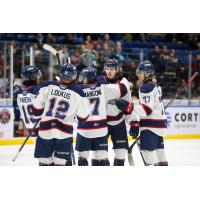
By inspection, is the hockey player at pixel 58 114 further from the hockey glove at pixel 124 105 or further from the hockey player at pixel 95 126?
the hockey glove at pixel 124 105

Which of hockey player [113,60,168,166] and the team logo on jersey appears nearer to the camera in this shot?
hockey player [113,60,168,166]

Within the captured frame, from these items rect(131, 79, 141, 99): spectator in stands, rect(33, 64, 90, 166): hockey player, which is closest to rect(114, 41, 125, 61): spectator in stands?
rect(131, 79, 141, 99): spectator in stands

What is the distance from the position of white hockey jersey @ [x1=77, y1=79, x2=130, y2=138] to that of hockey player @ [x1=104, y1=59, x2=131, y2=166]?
9 centimetres

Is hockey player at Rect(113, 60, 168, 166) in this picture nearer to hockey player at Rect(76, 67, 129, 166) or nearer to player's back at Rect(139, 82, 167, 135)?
player's back at Rect(139, 82, 167, 135)

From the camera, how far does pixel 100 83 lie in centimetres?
522

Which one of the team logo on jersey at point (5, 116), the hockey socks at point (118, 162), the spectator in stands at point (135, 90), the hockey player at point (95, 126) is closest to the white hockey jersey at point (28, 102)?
the hockey player at point (95, 126)

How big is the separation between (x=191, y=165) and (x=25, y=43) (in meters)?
2.77

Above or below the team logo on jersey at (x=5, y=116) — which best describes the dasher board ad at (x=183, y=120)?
below

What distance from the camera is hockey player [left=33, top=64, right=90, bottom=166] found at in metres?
4.82

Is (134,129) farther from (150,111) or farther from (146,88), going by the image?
(146,88)

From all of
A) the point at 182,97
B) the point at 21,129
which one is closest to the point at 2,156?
the point at 21,129

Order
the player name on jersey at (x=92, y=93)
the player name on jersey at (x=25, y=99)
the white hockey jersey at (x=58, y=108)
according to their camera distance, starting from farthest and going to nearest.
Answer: the player name on jersey at (x=25, y=99) < the player name on jersey at (x=92, y=93) < the white hockey jersey at (x=58, y=108)

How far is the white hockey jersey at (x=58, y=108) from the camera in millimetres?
4809

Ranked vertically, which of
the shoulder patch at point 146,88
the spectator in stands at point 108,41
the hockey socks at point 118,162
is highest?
the spectator in stands at point 108,41
